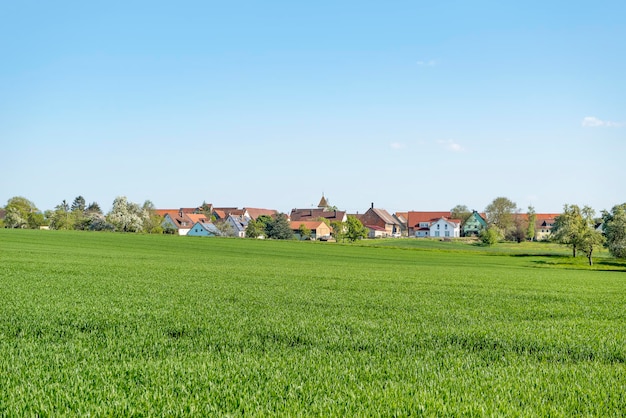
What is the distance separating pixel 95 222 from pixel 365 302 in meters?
123

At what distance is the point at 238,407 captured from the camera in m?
5.97

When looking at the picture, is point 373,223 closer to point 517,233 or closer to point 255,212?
point 255,212

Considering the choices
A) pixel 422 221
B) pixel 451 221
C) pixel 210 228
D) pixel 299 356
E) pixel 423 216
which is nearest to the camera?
pixel 299 356

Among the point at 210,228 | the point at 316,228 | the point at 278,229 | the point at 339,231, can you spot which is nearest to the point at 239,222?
the point at 210,228

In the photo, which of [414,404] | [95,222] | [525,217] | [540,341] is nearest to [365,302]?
[540,341]

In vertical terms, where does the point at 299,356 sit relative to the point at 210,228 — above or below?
below

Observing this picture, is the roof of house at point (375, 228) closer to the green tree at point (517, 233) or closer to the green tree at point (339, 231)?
the green tree at point (339, 231)

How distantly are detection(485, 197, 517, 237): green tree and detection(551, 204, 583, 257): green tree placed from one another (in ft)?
235

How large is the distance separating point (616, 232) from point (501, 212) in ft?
265

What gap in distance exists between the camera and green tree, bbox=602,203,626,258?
72250mm

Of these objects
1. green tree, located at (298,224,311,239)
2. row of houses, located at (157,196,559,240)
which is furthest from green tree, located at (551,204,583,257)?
row of houses, located at (157,196,559,240)

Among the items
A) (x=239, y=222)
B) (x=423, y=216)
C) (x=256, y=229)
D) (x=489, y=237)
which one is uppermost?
(x=423, y=216)

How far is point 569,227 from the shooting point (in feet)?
244

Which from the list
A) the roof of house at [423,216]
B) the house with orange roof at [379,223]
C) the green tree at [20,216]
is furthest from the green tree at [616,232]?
the green tree at [20,216]
